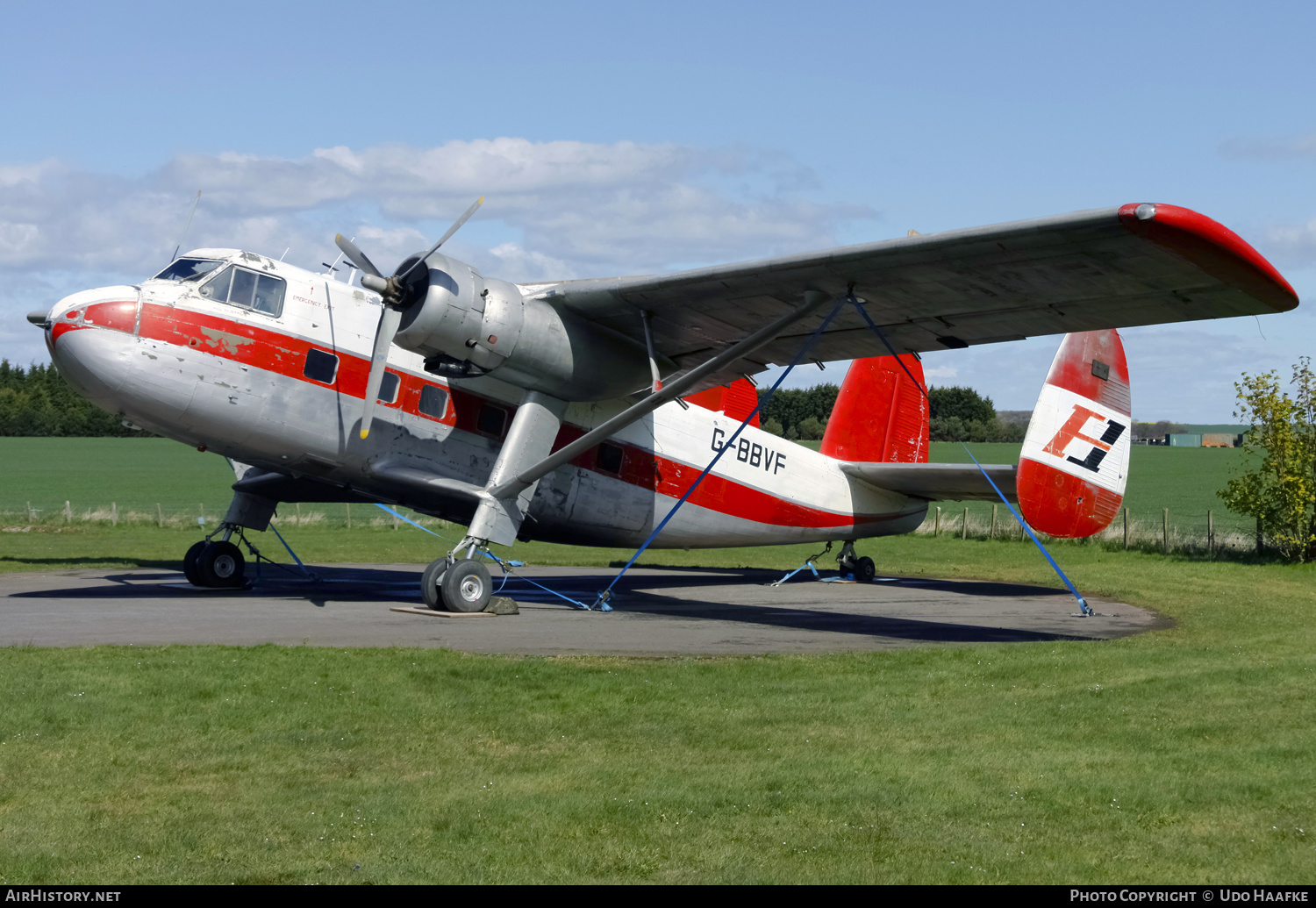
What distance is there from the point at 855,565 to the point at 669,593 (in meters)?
4.80

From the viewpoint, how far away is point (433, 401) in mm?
17062

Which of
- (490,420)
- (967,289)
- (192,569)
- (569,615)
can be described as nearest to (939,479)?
(967,289)

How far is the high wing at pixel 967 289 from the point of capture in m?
11.8

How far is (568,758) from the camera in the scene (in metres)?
7.89

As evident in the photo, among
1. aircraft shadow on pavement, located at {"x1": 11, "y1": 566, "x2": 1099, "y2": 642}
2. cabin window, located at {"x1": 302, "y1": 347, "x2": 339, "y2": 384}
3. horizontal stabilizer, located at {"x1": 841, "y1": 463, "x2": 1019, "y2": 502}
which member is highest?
cabin window, located at {"x1": 302, "y1": 347, "x2": 339, "y2": 384}

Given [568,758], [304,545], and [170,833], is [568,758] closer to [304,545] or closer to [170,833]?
[170,833]

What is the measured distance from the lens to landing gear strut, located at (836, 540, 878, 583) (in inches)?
924

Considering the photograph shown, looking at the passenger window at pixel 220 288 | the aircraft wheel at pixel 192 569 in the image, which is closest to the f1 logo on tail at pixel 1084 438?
the passenger window at pixel 220 288

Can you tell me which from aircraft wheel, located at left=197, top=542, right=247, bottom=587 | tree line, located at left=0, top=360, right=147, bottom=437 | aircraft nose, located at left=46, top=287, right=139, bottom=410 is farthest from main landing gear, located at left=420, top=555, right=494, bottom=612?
tree line, located at left=0, top=360, right=147, bottom=437

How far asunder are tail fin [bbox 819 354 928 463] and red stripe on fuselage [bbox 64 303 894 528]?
1652 millimetres

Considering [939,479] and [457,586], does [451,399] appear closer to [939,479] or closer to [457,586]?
[457,586]

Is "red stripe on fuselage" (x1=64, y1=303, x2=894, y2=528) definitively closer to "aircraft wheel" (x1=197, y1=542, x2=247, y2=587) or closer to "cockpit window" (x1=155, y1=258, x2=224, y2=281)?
"cockpit window" (x1=155, y1=258, x2=224, y2=281)

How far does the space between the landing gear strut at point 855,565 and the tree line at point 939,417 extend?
65.0 metres
